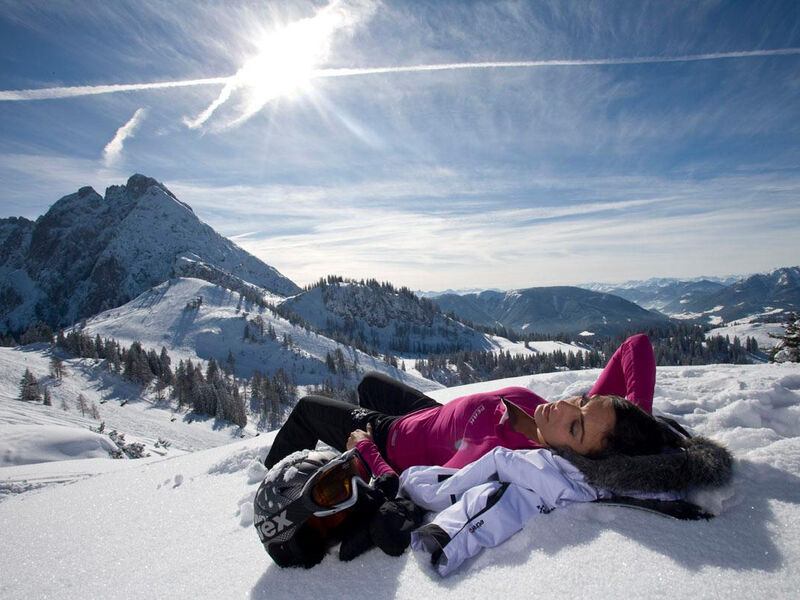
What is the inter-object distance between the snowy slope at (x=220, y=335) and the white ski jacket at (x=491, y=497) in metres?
113

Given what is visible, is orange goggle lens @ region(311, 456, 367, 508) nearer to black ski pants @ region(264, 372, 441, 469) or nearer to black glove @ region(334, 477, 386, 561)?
black glove @ region(334, 477, 386, 561)

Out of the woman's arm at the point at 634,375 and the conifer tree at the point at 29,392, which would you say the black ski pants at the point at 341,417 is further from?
the conifer tree at the point at 29,392

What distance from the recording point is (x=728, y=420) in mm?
4605

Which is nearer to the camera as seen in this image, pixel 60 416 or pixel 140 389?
pixel 60 416

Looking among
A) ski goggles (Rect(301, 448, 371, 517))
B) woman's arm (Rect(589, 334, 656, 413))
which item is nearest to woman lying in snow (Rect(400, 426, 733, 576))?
ski goggles (Rect(301, 448, 371, 517))

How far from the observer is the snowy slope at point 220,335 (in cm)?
12550

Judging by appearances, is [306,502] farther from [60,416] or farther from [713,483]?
[60,416]

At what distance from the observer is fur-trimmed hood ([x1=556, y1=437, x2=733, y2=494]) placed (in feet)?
8.49

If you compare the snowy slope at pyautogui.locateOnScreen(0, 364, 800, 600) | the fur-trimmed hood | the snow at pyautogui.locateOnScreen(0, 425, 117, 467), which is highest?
the fur-trimmed hood

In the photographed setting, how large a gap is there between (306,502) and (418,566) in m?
0.89

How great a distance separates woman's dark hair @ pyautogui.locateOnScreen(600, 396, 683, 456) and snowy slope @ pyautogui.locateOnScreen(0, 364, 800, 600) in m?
0.43

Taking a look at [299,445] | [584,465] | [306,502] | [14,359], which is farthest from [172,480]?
[14,359]

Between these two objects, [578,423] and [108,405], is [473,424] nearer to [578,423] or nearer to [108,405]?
[578,423]

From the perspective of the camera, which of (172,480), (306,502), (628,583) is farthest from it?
(172,480)
